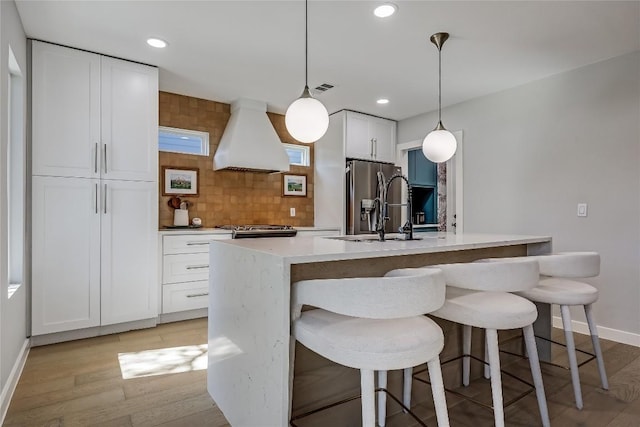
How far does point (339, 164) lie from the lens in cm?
466

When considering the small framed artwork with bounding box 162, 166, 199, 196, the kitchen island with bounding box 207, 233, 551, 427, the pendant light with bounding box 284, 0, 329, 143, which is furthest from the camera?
the small framed artwork with bounding box 162, 166, 199, 196

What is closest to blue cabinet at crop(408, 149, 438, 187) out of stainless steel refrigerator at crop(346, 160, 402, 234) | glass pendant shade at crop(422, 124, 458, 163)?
stainless steel refrigerator at crop(346, 160, 402, 234)

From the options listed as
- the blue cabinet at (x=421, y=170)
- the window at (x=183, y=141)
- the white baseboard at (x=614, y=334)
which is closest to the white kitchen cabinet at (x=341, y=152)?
the blue cabinet at (x=421, y=170)

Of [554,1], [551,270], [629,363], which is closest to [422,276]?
[551,270]

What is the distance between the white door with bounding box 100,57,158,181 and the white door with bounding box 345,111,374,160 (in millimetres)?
2290

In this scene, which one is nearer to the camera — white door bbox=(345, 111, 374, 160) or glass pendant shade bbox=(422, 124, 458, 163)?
glass pendant shade bbox=(422, 124, 458, 163)

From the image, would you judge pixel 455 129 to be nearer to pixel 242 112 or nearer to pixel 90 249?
pixel 242 112

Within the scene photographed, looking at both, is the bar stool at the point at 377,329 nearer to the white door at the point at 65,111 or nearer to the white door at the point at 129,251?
the white door at the point at 129,251

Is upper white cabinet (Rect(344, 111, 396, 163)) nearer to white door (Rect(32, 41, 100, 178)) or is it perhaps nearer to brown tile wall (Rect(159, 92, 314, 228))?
brown tile wall (Rect(159, 92, 314, 228))

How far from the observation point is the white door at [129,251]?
10.0 ft

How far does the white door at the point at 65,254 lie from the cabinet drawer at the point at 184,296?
1.91 ft

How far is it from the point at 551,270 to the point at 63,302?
135 inches

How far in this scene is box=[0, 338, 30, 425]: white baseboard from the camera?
184 cm

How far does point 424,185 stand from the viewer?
5.68 meters
